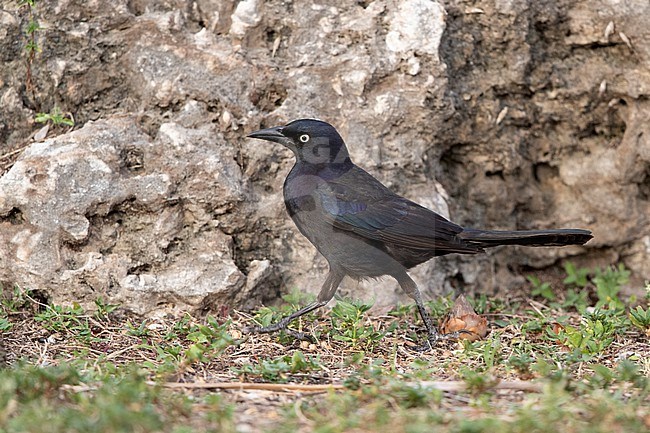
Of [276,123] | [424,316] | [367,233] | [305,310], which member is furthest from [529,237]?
[276,123]

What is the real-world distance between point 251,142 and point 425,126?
1.31m

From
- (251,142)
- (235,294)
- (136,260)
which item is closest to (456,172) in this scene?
(251,142)

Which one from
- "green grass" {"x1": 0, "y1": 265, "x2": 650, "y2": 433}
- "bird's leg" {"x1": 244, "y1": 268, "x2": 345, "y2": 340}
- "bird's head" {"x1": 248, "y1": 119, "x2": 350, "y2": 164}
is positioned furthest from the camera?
"bird's head" {"x1": 248, "y1": 119, "x2": 350, "y2": 164}

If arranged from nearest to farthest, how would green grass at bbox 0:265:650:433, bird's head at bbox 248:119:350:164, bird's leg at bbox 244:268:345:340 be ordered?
green grass at bbox 0:265:650:433 < bird's leg at bbox 244:268:345:340 < bird's head at bbox 248:119:350:164

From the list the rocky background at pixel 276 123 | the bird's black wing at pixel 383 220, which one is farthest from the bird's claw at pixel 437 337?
the rocky background at pixel 276 123

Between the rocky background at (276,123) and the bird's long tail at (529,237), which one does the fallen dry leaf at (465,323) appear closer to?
the bird's long tail at (529,237)

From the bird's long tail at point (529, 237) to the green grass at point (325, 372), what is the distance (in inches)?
20.4

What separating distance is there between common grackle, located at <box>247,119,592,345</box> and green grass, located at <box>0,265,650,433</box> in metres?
0.28

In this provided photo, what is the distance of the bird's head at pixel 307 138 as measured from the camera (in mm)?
5406

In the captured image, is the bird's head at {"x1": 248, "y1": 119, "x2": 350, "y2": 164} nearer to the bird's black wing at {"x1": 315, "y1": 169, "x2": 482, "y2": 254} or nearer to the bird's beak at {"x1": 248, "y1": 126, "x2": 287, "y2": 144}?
the bird's beak at {"x1": 248, "y1": 126, "x2": 287, "y2": 144}

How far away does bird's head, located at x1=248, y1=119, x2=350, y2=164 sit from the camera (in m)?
5.41

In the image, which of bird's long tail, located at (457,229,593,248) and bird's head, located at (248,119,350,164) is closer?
bird's long tail, located at (457,229,593,248)

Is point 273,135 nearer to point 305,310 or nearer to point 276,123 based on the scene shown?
point 276,123

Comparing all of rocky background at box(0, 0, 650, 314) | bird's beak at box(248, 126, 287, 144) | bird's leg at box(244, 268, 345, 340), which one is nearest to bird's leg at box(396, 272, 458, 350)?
bird's leg at box(244, 268, 345, 340)
